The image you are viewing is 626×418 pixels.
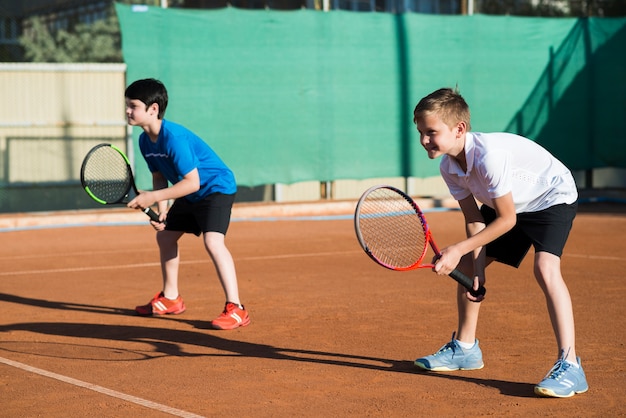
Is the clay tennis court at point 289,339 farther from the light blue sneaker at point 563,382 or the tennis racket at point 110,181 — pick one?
the tennis racket at point 110,181

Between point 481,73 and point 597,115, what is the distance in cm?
231

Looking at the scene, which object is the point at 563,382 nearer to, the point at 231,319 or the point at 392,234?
the point at 231,319

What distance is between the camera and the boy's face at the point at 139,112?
20.3ft

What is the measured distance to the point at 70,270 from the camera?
906 centimetres

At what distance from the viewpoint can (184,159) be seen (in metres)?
6.18

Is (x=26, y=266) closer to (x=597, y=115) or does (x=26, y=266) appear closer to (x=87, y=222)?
(x=87, y=222)

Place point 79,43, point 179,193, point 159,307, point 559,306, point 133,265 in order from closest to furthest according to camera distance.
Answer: point 559,306, point 179,193, point 159,307, point 133,265, point 79,43

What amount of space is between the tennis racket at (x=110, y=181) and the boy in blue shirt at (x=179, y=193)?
17 cm

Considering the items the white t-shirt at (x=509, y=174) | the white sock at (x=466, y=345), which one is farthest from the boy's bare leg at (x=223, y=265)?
the white t-shirt at (x=509, y=174)

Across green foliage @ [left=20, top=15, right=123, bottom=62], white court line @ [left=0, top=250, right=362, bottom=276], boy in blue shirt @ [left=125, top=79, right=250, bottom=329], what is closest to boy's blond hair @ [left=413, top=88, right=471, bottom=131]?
boy in blue shirt @ [left=125, top=79, right=250, bottom=329]

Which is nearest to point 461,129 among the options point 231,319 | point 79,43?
point 231,319

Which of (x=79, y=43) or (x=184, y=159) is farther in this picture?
(x=79, y=43)

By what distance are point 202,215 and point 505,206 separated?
2.55 metres

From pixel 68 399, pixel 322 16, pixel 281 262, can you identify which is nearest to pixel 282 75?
pixel 322 16
